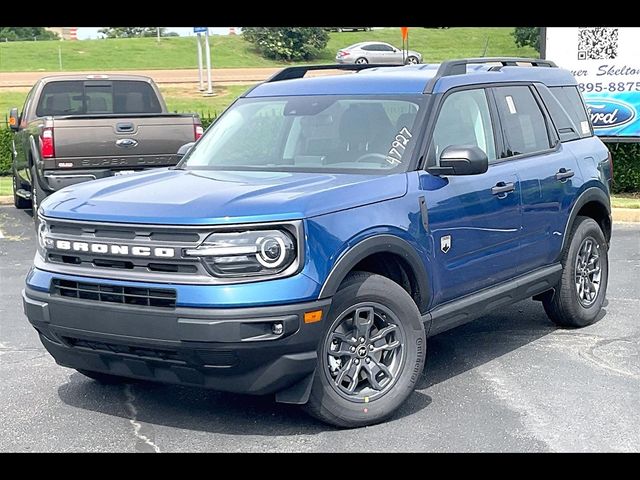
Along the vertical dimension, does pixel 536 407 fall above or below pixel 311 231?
below

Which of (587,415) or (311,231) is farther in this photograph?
(587,415)

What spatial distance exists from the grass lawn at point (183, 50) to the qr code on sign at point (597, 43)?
3510cm

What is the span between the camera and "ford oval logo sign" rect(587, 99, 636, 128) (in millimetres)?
14617

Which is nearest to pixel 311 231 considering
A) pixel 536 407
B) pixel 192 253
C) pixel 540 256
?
pixel 192 253

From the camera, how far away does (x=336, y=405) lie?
487cm

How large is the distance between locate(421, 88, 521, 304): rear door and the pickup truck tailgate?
18.3 ft

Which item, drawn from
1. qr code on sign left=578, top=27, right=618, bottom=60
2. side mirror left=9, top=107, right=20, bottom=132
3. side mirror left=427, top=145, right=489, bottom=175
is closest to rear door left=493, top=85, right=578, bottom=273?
side mirror left=427, top=145, right=489, bottom=175

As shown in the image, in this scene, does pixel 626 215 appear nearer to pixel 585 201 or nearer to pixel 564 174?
pixel 585 201

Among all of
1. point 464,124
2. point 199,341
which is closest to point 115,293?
point 199,341

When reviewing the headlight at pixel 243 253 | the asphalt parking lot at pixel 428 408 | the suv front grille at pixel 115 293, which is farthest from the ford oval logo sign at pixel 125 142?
the headlight at pixel 243 253

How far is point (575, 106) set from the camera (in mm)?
7473

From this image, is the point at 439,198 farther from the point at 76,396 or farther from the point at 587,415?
the point at 76,396

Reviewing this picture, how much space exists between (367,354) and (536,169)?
2152 mm

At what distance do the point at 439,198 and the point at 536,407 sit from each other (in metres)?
1.31
